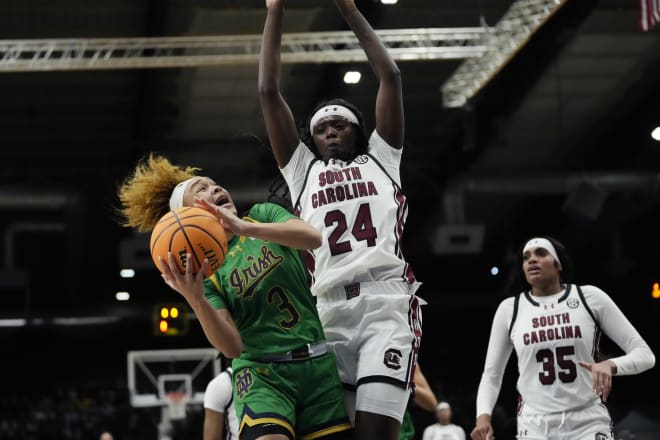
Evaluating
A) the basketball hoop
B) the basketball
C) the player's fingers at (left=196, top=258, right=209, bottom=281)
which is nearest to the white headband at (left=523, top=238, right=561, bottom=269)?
the basketball

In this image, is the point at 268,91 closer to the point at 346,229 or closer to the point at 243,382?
the point at 346,229

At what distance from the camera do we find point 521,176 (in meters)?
19.4

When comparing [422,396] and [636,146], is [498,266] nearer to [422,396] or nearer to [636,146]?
[636,146]

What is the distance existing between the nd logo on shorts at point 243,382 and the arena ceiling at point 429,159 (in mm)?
12974

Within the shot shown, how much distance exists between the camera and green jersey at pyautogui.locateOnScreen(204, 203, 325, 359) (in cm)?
A: 396

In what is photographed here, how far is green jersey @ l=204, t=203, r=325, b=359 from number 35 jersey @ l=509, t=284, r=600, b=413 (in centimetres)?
218

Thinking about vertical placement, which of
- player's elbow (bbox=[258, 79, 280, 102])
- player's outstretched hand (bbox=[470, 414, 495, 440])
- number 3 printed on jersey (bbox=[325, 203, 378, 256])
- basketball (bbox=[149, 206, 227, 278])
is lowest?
player's outstretched hand (bbox=[470, 414, 495, 440])

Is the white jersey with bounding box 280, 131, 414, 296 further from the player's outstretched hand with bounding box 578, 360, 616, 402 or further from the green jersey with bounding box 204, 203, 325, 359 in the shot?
the player's outstretched hand with bounding box 578, 360, 616, 402

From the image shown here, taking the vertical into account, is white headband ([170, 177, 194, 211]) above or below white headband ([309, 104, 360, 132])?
below

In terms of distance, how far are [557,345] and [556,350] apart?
0.09ft

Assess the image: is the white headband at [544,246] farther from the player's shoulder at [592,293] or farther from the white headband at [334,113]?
the white headband at [334,113]

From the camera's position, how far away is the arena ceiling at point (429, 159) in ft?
56.6

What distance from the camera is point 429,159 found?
19469mm

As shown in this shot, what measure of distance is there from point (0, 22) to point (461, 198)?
28.1 feet
